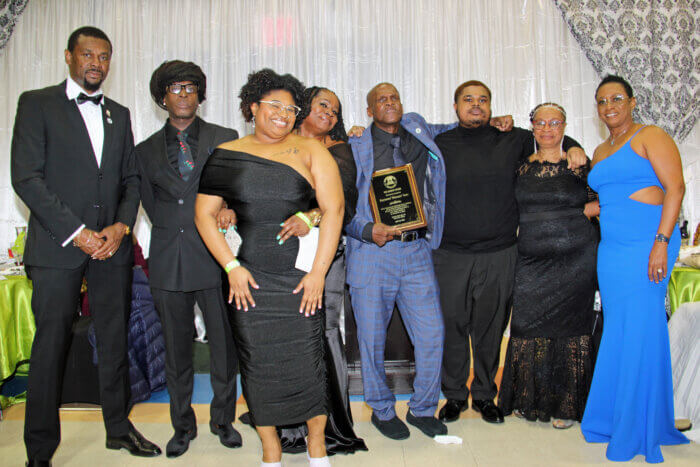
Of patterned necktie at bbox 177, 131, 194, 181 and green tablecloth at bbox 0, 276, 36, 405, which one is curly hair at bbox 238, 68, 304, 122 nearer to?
patterned necktie at bbox 177, 131, 194, 181

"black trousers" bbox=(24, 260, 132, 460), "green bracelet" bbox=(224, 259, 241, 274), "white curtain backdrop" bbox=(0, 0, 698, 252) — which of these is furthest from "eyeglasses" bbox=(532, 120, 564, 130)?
"white curtain backdrop" bbox=(0, 0, 698, 252)

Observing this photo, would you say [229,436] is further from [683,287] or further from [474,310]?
[683,287]

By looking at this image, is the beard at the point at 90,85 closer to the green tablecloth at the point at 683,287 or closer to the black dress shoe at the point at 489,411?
the black dress shoe at the point at 489,411

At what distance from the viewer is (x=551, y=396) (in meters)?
3.30

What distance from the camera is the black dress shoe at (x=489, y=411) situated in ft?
11.0

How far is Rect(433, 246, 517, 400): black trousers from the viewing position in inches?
130

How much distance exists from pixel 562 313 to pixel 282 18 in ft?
14.2

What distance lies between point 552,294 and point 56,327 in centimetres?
276

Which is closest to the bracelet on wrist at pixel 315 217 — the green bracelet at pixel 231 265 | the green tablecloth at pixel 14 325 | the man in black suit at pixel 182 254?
the green bracelet at pixel 231 265

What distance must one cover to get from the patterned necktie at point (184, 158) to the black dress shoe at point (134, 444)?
1492 mm

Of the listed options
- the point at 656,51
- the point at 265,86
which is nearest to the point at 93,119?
the point at 265,86

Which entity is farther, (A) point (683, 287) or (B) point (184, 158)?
(A) point (683, 287)

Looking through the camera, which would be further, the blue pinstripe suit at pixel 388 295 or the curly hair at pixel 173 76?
the blue pinstripe suit at pixel 388 295

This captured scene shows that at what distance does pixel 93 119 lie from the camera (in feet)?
9.58
